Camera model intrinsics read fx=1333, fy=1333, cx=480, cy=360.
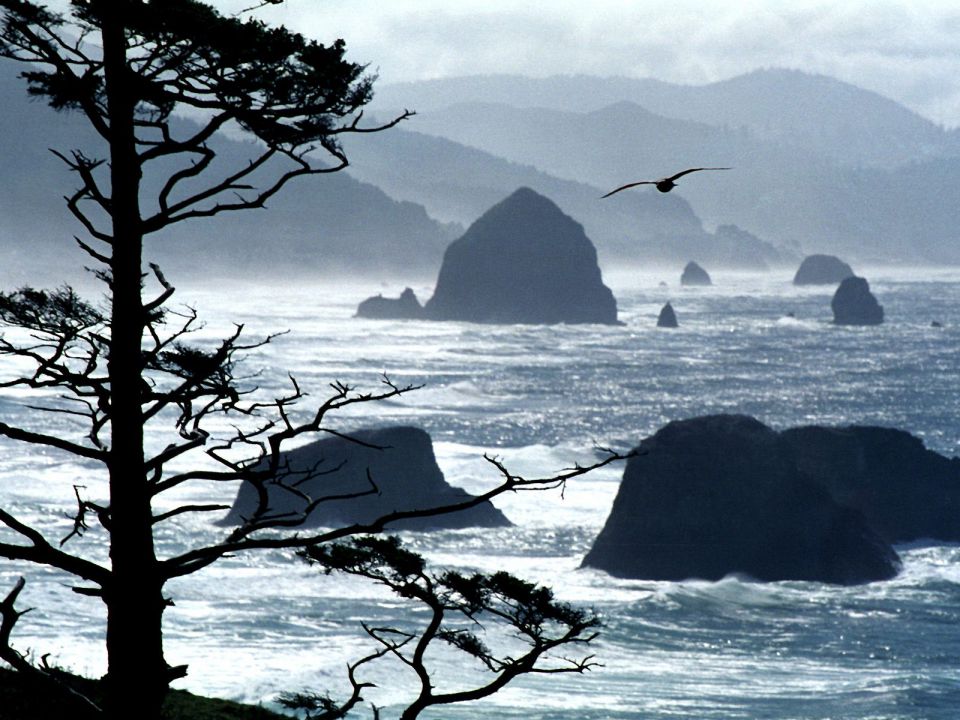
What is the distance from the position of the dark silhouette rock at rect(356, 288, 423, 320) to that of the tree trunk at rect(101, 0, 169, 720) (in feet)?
570

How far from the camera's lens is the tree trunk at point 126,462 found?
1111cm

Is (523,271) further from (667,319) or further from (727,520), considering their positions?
(727,520)

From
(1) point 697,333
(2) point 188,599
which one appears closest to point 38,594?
(2) point 188,599

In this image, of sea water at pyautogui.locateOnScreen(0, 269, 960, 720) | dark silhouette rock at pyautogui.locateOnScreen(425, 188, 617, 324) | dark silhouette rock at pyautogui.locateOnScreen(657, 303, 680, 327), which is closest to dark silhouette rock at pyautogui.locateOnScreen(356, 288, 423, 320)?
dark silhouette rock at pyautogui.locateOnScreen(425, 188, 617, 324)

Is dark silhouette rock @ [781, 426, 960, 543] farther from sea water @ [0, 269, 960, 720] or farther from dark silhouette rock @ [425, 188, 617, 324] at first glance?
dark silhouette rock @ [425, 188, 617, 324]

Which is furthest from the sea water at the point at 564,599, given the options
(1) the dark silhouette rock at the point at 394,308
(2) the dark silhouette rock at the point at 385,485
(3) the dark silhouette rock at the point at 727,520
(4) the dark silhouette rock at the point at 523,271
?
(1) the dark silhouette rock at the point at 394,308

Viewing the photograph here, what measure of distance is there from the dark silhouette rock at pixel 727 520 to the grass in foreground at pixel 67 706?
29853mm

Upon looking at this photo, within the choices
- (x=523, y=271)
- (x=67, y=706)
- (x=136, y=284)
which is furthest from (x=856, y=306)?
(x=136, y=284)

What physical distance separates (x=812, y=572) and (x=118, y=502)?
41.7 m

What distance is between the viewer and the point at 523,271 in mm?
176500

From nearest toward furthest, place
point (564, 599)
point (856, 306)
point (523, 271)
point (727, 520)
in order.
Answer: point (564, 599)
point (727, 520)
point (856, 306)
point (523, 271)

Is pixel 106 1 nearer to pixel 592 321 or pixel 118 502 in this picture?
pixel 118 502

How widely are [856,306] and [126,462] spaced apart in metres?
172

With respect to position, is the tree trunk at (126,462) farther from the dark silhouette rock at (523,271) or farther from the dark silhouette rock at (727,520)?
the dark silhouette rock at (523,271)
